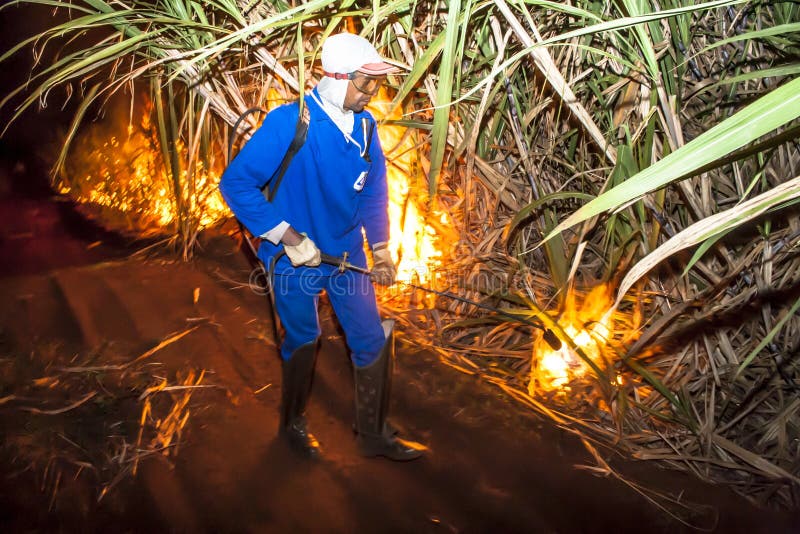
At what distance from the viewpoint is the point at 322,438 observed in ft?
8.69

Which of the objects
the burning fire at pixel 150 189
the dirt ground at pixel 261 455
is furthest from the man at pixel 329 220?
the burning fire at pixel 150 189

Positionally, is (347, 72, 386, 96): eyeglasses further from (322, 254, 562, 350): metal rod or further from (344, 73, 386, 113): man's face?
(322, 254, 562, 350): metal rod

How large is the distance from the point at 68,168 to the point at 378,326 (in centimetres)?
391

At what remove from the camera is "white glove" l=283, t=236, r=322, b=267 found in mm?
2076

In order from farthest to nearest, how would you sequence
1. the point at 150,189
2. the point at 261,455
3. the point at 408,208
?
1. the point at 150,189
2. the point at 408,208
3. the point at 261,455

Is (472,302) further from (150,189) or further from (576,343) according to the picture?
(150,189)

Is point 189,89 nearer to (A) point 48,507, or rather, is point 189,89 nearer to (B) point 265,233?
(B) point 265,233

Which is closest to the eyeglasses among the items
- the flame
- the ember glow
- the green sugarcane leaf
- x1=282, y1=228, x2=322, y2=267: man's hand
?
x1=282, y1=228, x2=322, y2=267: man's hand

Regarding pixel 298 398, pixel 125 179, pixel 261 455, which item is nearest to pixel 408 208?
pixel 298 398

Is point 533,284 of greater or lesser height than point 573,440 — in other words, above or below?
above

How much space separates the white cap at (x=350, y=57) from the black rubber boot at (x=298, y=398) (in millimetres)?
1081

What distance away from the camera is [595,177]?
2.66 metres

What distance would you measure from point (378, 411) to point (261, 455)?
1.74ft

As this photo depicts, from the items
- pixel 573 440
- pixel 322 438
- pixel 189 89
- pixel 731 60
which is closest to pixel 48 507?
pixel 322 438
